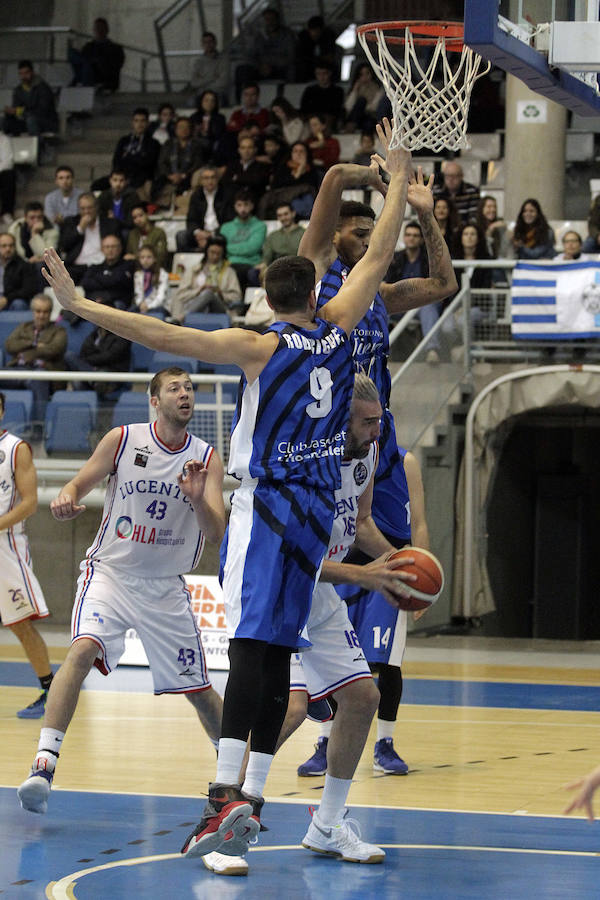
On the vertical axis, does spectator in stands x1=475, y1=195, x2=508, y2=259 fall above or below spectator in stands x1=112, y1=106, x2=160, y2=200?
below

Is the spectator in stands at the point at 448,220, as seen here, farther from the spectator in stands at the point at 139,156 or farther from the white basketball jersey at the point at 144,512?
the white basketball jersey at the point at 144,512

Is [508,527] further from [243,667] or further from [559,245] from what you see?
[243,667]

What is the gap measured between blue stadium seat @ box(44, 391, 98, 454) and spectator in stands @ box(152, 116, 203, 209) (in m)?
6.06

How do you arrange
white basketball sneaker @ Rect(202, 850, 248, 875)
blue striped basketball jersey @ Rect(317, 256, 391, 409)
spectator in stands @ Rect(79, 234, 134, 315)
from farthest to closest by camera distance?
1. spectator in stands @ Rect(79, 234, 134, 315)
2. blue striped basketball jersey @ Rect(317, 256, 391, 409)
3. white basketball sneaker @ Rect(202, 850, 248, 875)

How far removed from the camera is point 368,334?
6.14 m

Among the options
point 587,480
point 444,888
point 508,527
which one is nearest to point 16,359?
point 508,527

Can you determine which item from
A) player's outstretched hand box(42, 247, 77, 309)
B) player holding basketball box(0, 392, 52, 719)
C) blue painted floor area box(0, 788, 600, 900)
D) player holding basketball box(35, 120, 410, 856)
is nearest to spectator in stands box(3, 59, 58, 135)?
player holding basketball box(0, 392, 52, 719)

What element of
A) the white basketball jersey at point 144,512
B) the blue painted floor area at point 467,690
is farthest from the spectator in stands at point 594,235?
the white basketball jersey at point 144,512

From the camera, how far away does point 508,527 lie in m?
17.9

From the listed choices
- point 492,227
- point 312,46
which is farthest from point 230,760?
point 312,46

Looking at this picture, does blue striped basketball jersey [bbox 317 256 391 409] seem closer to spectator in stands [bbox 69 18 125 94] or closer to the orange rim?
the orange rim

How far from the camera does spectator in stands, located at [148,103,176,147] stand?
19312mm

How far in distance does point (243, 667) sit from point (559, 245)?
11084mm

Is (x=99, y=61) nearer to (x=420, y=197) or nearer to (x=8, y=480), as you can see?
→ (x=8, y=480)
